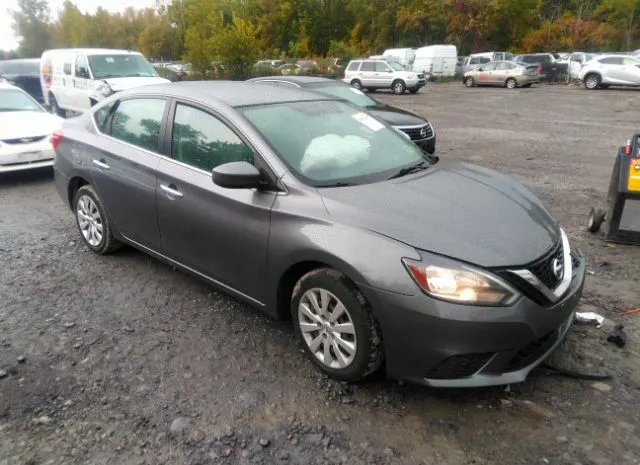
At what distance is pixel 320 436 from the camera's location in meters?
2.67

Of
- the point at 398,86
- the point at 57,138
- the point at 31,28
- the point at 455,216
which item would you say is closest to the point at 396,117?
the point at 57,138

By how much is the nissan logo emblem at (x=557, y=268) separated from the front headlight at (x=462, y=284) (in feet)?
1.33

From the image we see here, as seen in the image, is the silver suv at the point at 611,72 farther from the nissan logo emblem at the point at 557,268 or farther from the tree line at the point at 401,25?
the nissan logo emblem at the point at 557,268

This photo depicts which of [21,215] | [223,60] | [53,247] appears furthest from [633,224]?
[223,60]

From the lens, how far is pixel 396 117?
8930mm

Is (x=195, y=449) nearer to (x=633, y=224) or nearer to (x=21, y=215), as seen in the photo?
(x=633, y=224)

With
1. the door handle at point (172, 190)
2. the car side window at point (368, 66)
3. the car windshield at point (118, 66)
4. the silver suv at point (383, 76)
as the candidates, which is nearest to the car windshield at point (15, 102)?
the car windshield at point (118, 66)

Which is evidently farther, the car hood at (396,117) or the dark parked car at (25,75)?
the dark parked car at (25,75)

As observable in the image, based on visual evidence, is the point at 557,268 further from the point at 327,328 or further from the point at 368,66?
the point at 368,66

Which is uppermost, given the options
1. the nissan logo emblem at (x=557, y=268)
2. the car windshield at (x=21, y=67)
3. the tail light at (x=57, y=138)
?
the tail light at (x=57, y=138)

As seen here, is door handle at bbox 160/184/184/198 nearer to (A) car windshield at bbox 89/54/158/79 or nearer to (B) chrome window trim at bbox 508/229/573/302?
(B) chrome window trim at bbox 508/229/573/302

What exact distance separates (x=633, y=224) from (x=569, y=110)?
1399 cm

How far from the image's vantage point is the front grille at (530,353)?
2684mm

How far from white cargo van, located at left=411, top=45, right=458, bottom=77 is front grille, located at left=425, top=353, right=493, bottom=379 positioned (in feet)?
116
